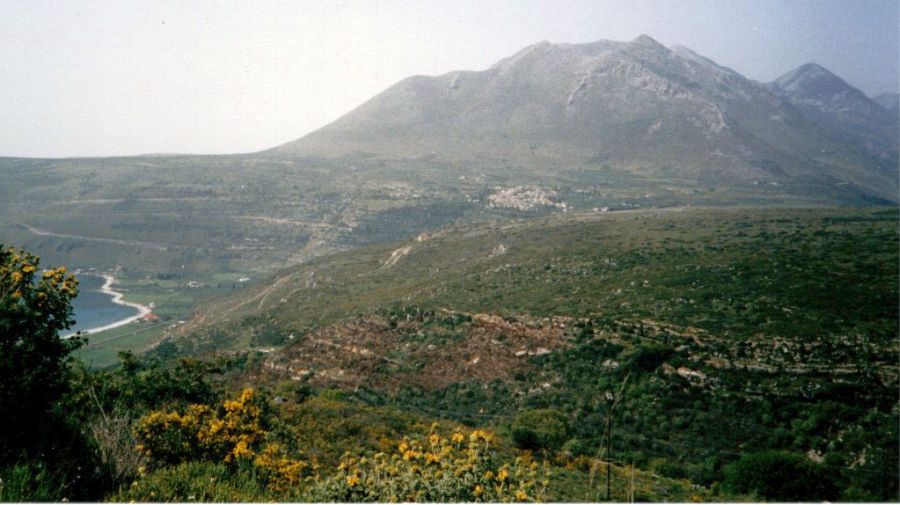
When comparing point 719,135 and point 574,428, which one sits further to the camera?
point 719,135

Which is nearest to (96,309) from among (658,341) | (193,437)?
(658,341)

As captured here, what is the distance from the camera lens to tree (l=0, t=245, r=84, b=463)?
598 cm

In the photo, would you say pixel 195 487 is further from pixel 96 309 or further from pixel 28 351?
pixel 96 309

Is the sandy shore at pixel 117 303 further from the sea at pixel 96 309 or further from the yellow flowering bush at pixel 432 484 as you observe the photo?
the yellow flowering bush at pixel 432 484

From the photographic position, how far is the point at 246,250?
12025 cm

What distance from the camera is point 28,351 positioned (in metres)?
6.19

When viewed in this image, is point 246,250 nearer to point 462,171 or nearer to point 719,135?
point 462,171

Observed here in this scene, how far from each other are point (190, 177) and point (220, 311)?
10345 centimetres

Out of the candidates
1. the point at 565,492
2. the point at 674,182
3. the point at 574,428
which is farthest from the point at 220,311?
the point at 674,182

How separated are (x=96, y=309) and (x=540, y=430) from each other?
11121 centimetres

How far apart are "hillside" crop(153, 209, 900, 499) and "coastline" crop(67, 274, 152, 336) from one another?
51185 mm

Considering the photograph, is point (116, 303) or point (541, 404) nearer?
point (541, 404)

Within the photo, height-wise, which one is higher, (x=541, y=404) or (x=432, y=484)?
(x=432, y=484)

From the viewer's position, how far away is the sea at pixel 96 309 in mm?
92562
